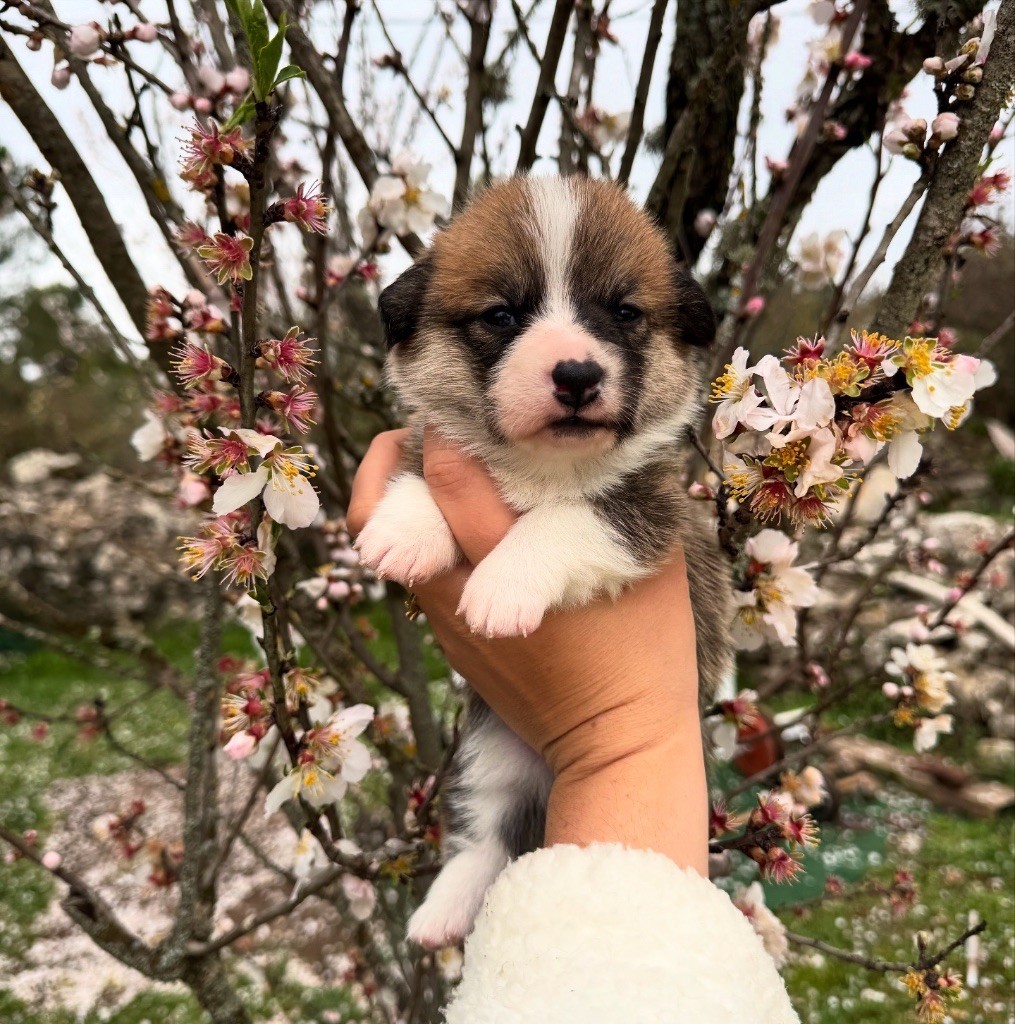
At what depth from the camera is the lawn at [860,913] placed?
388 cm

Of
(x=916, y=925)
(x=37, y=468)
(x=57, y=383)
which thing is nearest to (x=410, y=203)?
(x=916, y=925)

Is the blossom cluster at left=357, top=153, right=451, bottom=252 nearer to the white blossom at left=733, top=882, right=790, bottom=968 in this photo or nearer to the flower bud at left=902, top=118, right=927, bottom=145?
the flower bud at left=902, top=118, right=927, bottom=145

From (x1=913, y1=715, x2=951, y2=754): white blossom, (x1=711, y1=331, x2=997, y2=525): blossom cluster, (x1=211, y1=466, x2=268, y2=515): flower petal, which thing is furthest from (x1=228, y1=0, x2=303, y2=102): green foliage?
(x1=913, y1=715, x2=951, y2=754): white blossom

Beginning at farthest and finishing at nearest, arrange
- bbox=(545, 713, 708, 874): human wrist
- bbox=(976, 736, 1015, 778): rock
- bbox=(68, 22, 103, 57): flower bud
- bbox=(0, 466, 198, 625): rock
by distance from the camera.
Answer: bbox=(0, 466, 198, 625): rock < bbox=(976, 736, 1015, 778): rock < bbox=(68, 22, 103, 57): flower bud < bbox=(545, 713, 708, 874): human wrist

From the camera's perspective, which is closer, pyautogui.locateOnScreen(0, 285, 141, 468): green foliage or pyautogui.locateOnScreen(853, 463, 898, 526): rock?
pyautogui.locateOnScreen(853, 463, 898, 526): rock

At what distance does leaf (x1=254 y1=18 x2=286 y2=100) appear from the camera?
1004 mm

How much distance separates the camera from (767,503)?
1.33 meters

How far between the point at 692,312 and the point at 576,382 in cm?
60

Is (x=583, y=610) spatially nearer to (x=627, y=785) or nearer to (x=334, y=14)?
(x=627, y=785)

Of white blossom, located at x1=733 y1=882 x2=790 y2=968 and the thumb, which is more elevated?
the thumb

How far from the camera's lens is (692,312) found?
2041 mm

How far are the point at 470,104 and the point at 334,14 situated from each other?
0.98 m

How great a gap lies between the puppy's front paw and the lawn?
2399 mm

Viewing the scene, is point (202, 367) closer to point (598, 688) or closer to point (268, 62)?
point (268, 62)
